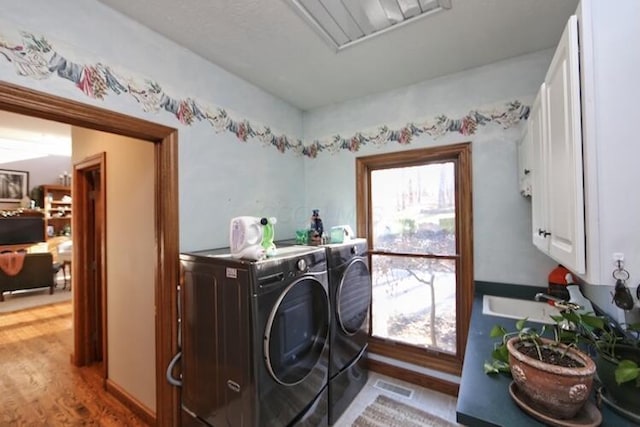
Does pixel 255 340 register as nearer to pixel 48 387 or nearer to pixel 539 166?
pixel 539 166

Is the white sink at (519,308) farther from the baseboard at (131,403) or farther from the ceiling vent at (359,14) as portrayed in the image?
the baseboard at (131,403)

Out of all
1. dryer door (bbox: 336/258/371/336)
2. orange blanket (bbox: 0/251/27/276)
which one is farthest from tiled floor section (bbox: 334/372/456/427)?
orange blanket (bbox: 0/251/27/276)

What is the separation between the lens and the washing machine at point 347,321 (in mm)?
1883

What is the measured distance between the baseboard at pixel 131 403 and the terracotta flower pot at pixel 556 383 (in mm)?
2232

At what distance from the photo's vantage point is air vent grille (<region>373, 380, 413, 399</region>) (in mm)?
2169

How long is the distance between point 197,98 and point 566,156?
202cm

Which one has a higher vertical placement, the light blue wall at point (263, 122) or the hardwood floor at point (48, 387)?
the light blue wall at point (263, 122)

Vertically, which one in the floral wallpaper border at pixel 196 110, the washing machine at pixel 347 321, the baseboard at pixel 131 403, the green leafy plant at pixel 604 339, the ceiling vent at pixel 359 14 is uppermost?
the ceiling vent at pixel 359 14

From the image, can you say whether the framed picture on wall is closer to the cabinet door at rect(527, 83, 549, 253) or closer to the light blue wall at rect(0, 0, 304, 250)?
the light blue wall at rect(0, 0, 304, 250)

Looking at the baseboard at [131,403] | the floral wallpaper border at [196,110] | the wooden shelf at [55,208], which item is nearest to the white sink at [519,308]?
the floral wallpaper border at [196,110]

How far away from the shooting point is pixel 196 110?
1862 mm

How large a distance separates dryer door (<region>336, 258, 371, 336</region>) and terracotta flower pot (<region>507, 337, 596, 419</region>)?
1205 mm

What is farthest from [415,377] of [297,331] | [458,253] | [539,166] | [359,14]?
[359,14]

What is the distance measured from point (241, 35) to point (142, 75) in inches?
24.9
